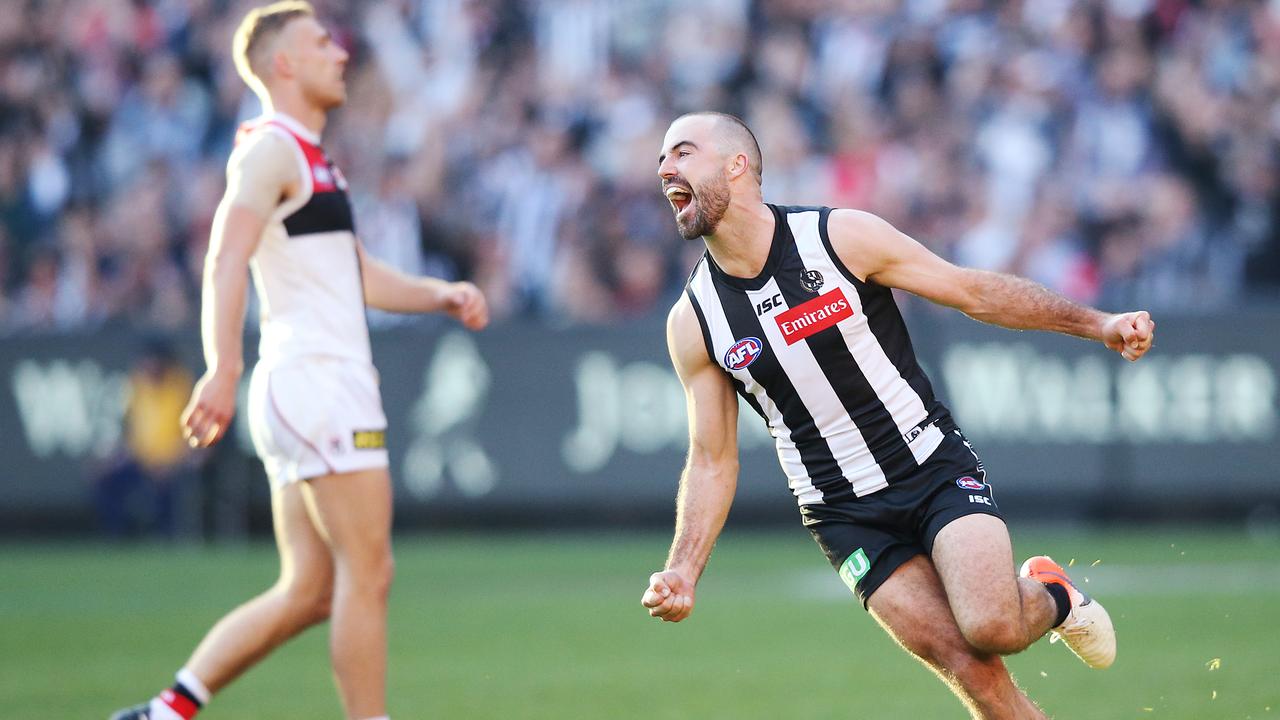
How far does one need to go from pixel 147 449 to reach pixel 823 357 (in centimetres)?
1128

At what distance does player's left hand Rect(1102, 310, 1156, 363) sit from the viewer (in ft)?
18.8

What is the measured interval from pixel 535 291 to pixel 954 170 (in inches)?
163

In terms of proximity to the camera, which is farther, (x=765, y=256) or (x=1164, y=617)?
(x=1164, y=617)

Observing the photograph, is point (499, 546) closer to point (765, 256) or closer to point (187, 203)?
point (187, 203)

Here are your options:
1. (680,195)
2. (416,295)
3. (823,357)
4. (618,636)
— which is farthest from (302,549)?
(618,636)

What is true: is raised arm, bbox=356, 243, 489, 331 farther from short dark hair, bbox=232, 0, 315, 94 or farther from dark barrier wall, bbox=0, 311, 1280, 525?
dark barrier wall, bbox=0, 311, 1280, 525

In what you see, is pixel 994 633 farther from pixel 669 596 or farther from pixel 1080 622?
pixel 669 596

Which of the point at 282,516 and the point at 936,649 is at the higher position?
the point at 282,516

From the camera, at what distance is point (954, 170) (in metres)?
16.7

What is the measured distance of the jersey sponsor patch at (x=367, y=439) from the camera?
20.6ft

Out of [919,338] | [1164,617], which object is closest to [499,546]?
[919,338]

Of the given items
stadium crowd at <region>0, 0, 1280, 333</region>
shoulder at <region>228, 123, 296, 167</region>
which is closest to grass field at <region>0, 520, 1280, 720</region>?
stadium crowd at <region>0, 0, 1280, 333</region>

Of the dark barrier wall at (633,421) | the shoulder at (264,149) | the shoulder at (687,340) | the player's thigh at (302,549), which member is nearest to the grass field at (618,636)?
the dark barrier wall at (633,421)

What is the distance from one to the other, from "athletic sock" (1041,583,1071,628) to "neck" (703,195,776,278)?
4.92 feet
